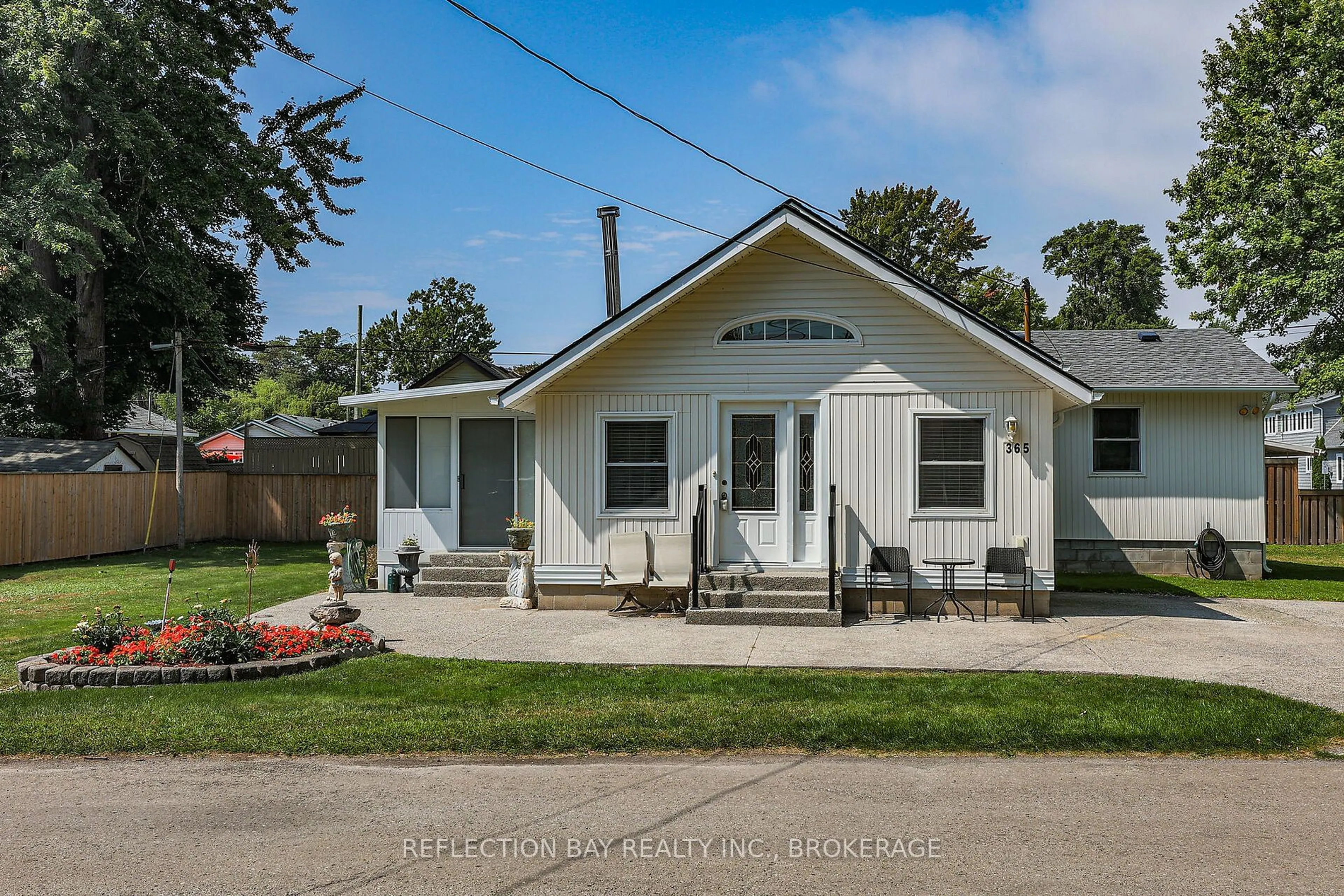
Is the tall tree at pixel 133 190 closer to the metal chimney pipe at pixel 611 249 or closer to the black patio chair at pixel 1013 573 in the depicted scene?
the metal chimney pipe at pixel 611 249

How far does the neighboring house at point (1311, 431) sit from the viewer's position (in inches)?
1464

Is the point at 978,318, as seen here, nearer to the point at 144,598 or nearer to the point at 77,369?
the point at 144,598

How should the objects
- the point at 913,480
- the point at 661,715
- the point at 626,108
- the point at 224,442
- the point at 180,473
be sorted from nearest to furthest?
the point at 661,715
the point at 626,108
the point at 913,480
the point at 180,473
the point at 224,442

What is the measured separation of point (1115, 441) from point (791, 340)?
7.46 m

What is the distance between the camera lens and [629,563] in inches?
471

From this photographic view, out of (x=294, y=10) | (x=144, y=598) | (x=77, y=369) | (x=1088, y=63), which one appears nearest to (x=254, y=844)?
(x=144, y=598)

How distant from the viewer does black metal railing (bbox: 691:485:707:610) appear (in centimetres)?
1130

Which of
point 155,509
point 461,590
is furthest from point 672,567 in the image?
point 155,509

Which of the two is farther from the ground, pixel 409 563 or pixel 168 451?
pixel 168 451

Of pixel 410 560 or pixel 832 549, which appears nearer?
pixel 832 549

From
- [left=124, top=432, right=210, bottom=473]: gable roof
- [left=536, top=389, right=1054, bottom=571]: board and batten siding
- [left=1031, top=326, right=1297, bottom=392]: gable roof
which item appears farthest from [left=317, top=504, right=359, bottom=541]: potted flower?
[left=1031, top=326, right=1297, bottom=392]: gable roof

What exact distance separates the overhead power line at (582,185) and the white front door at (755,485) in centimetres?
184

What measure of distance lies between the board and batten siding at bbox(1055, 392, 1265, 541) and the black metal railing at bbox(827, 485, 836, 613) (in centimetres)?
654

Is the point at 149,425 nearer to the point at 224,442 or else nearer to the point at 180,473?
the point at 224,442
